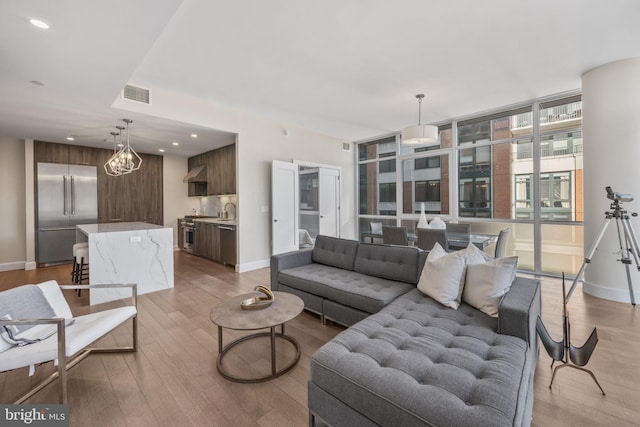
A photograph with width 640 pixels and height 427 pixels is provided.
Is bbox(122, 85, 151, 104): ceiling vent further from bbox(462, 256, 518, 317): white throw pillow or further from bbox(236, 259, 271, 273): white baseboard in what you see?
bbox(462, 256, 518, 317): white throw pillow

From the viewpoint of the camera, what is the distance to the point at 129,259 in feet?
12.8

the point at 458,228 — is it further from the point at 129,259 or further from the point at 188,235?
the point at 188,235

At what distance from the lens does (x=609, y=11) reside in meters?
2.47

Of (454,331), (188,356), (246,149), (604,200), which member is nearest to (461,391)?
(454,331)

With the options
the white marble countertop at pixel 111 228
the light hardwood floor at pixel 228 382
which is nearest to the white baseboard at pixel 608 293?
the light hardwood floor at pixel 228 382

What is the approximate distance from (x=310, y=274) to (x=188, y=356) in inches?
54.4

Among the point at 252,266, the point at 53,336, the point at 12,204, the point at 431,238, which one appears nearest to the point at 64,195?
the point at 12,204

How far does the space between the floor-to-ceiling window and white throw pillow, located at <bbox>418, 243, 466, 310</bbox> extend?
240 centimetres

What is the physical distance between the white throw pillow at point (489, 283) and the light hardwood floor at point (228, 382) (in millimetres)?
610

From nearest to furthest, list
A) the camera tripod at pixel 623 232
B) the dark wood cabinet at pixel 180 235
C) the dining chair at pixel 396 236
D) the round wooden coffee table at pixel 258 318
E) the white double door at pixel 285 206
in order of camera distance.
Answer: the round wooden coffee table at pixel 258 318 < the camera tripod at pixel 623 232 < the dining chair at pixel 396 236 < the white double door at pixel 285 206 < the dark wood cabinet at pixel 180 235

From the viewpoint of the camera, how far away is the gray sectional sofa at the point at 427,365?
1.16 metres

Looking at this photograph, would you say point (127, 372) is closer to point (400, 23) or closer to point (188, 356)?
point (188, 356)

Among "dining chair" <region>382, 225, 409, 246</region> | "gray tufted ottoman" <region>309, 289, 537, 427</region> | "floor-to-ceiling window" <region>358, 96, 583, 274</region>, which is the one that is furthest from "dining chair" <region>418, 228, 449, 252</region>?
"gray tufted ottoman" <region>309, 289, 537, 427</region>

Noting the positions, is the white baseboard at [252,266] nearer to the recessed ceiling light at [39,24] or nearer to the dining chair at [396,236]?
the dining chair at [396,236]
